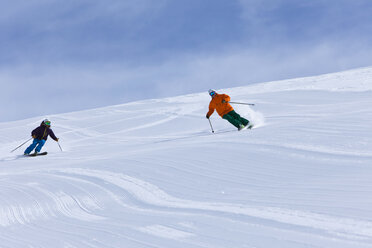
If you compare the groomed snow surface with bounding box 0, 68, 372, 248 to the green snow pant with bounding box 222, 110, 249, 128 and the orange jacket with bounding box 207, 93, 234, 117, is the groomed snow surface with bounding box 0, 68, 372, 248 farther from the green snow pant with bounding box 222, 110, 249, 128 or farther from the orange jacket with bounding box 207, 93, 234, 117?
the orange jacket with bounding box 207, 93, 234, 117

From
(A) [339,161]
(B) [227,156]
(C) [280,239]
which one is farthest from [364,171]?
(B) [227,156]

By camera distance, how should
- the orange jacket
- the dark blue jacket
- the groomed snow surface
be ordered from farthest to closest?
the dark blue jacket
the orange jacket
the groomed snow surface

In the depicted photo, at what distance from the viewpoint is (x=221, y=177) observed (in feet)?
14.0

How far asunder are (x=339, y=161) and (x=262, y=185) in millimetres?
1032

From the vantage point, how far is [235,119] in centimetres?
938

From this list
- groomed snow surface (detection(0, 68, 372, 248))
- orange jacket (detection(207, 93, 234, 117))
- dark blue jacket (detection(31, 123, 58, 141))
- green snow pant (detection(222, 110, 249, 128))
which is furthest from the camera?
dark blue jacket (detection(31, 123, 58, 141))

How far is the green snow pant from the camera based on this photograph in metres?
9.13

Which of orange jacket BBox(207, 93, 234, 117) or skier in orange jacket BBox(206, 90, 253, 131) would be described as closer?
skier in orange jacket BBox(206, 90, 253, 131)

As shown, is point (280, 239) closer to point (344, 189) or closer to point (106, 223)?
point (344, 189)

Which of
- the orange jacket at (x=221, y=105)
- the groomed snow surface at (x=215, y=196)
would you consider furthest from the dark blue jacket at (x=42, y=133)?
the orange jacket at (x=221, y=105)

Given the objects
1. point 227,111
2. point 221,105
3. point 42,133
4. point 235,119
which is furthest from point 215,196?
point 42,133

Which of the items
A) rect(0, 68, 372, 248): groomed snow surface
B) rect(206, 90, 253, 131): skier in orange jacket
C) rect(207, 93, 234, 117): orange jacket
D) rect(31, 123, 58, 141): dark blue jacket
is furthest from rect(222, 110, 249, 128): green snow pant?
rect(31, 123, 58, 141): dark blue jacket

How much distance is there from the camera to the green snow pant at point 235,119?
913cm

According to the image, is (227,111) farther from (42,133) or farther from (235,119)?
(42,133)
